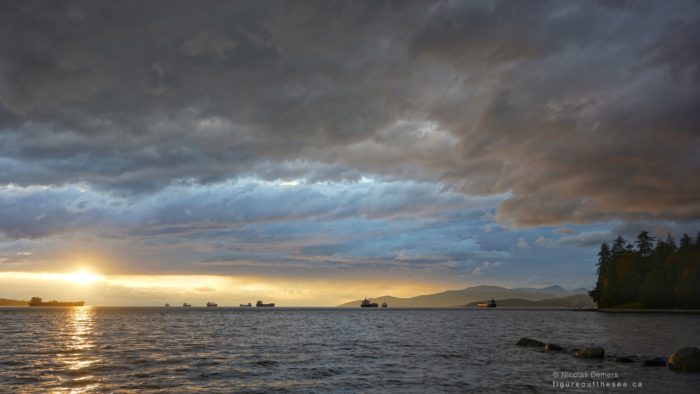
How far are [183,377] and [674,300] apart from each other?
209m

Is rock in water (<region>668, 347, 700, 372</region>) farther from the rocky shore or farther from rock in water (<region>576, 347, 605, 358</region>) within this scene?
rock in water (<region>576, 347, 605, 358</region>)

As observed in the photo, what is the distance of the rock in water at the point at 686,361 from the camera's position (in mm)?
43469

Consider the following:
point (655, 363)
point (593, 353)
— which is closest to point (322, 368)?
point (593, 353)

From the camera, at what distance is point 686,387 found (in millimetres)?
36406

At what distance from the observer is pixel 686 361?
143 ft

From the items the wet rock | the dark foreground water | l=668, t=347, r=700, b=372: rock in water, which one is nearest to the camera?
the dark foreground water

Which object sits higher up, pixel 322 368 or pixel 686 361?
pixel 686 361

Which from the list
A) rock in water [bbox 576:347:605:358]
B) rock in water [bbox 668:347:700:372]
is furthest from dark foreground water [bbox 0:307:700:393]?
rock in water [bbox 576:347:605:358]

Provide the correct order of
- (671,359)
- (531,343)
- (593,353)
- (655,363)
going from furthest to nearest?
(531,343)
(593,353)
(655,363)
(671,359)

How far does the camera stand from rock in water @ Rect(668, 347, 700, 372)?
143ft

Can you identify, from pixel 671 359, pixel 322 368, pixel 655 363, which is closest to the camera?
pixel 671 359

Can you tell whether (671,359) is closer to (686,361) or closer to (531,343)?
(686,361)

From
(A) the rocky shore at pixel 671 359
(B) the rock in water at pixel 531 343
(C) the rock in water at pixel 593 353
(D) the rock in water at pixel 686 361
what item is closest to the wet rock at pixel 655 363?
(A) the rocky shore at pixel 671 359

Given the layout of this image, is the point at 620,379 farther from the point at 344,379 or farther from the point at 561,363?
the point at 344,379
